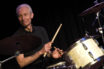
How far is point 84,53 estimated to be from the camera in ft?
8.82

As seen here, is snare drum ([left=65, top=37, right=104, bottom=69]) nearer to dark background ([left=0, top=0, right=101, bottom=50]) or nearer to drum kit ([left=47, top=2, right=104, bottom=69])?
drum kit ([left=47, top=2, right=104, bottom=69])

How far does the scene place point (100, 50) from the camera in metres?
2.77

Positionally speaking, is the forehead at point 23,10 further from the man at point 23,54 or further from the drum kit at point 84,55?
the drum kit at point 84,55

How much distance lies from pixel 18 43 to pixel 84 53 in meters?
1.11

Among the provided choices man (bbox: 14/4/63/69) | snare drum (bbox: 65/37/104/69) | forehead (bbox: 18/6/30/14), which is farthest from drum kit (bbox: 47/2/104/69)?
forehead (bbox: 18/6/30/14)

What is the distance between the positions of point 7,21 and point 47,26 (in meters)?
0.91

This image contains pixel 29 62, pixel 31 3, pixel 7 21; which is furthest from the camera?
pixel 31 3

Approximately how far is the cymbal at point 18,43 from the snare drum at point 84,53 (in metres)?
0.85

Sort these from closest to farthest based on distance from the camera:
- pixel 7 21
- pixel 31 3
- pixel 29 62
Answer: pixel 29 62 < pixel 7 21 < pixel 31 3

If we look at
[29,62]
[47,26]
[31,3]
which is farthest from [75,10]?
[29,62]

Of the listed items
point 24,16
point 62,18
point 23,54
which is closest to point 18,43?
point 23,54

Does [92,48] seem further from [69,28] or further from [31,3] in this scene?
[31,3]

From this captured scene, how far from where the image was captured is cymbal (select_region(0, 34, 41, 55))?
72.2 inches

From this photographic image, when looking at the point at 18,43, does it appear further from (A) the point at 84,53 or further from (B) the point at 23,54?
(A) the point at 84,53
